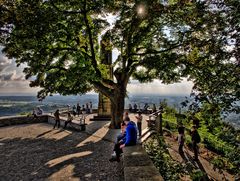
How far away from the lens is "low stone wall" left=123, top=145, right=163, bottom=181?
7.67 metres

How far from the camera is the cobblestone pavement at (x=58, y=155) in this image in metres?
11.9

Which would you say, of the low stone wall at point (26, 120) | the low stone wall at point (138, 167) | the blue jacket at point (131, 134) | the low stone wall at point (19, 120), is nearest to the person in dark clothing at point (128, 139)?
the blue jacket at point (131, 134)

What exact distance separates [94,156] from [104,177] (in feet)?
12.4

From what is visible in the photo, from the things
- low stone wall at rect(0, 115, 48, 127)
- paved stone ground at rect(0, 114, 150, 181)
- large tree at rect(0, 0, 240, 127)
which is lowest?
paved stone ground at rect(0, 114, 150, 181)

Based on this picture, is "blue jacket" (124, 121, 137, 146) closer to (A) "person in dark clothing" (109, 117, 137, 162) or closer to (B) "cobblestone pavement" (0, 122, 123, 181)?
(A) "person in dark clothing" (109, 117, 137, 162)

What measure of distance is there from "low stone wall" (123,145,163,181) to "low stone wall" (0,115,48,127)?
2064 centimetres

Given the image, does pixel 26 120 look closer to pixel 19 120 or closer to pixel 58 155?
pixel 19 120

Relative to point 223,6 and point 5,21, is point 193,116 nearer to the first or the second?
point 223,6

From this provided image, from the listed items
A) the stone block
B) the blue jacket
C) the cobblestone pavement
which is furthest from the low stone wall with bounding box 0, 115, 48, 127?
the stone block

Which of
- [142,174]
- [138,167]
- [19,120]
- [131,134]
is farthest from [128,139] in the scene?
[19,120]

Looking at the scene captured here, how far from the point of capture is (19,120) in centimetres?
2975

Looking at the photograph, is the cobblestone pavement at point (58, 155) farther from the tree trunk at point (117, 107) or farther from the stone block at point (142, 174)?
the stone block at point (142, 174)

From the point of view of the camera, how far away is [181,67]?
22047 mm

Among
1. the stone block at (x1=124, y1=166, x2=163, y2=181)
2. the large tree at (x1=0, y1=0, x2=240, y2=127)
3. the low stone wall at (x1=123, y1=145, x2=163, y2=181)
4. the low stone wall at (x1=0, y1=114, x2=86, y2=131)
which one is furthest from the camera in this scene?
the low stone wall at (x1=0, y1=114, x2=86, y2=131)
